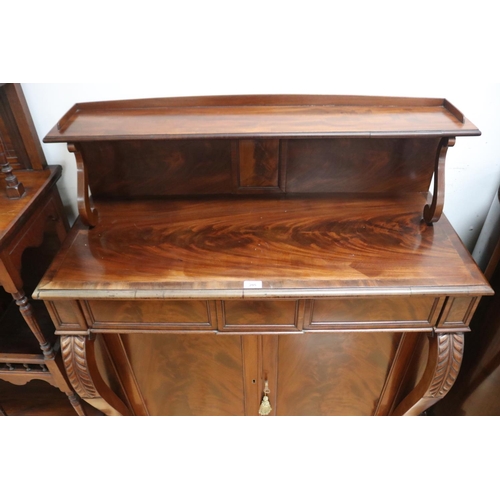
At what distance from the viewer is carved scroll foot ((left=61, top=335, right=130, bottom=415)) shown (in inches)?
32.1

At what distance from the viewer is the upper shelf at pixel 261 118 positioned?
74cm

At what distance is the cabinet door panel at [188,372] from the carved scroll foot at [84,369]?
0.26 ft

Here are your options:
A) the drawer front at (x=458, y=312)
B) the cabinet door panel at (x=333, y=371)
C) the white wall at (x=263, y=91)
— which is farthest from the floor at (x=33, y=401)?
the drawer front at (x=458, y=312)

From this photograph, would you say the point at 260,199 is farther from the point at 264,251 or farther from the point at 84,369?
the point at 84,369

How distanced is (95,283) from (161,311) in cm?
A: 14

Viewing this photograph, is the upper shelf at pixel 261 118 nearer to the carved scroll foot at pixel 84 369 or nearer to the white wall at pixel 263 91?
the white wall at pixel 263 91

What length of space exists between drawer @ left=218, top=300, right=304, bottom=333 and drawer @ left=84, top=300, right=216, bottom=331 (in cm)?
3

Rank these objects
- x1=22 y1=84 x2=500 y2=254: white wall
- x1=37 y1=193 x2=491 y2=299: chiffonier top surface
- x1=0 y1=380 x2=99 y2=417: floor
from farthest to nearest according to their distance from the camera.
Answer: x1=0 y1=380 x2=99 y2=417: floor < x1=22 y1=84 x2=500 y2=254: white wall < x1=37 y1=193 x2=491 y2=299: chiffonier top surface

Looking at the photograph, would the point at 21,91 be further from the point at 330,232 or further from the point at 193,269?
the point at 330,232

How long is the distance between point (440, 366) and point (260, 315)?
0.39 metres

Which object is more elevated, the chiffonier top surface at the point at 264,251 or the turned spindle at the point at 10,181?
the turned spindle at the point at 10,181

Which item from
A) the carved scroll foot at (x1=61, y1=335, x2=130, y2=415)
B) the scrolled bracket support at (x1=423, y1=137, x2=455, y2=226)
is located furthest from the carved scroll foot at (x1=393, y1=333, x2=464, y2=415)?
the carved scroll foot at (x1=61, y1=335, x2=130, y2=415)

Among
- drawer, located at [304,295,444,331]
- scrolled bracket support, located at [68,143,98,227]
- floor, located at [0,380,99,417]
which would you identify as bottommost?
floor, located at [0,380,99,417]

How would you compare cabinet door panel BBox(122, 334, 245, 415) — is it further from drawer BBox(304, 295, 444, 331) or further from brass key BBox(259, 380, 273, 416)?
drawer BBox(304, 295, 444, 331)
